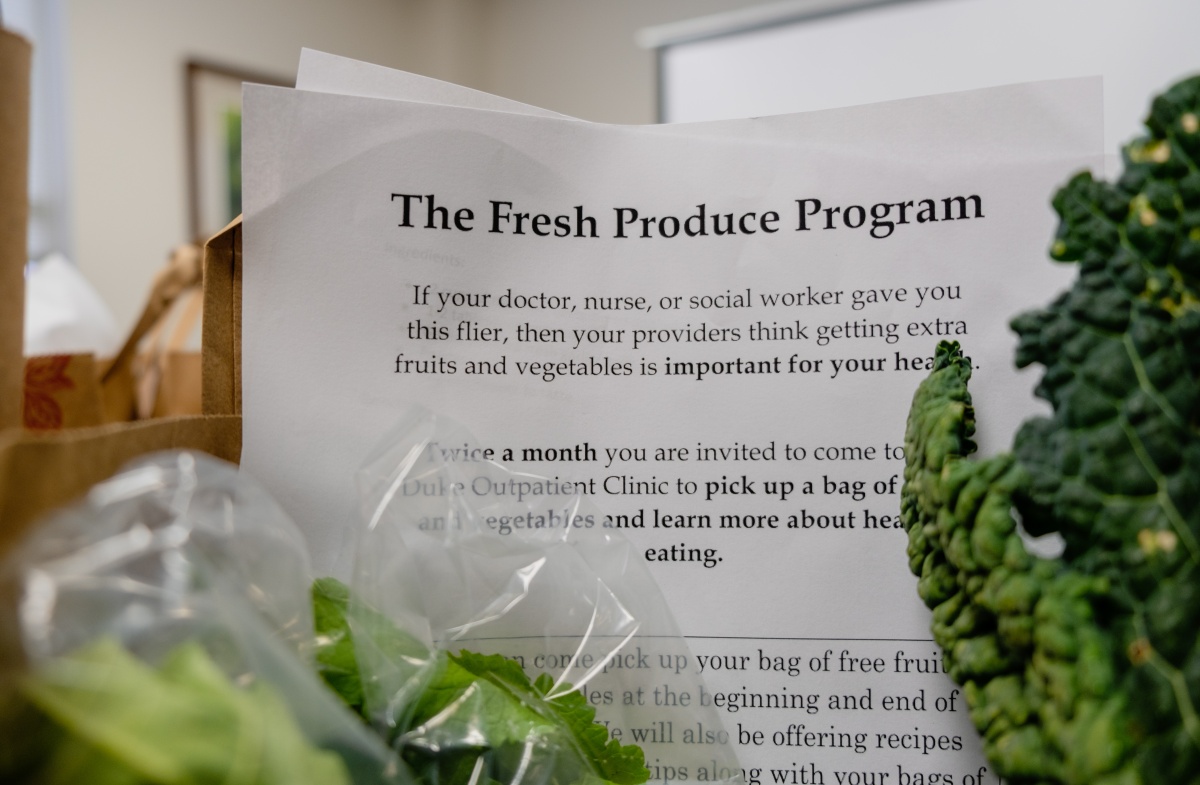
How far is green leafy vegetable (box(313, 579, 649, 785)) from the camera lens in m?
0.27

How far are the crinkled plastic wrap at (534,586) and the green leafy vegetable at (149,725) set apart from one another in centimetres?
11

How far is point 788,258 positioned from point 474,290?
142 millimetres

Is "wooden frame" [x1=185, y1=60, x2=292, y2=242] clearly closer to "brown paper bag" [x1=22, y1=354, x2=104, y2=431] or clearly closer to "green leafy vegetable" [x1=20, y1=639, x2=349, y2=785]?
"brown paper bag" [x1=22, y1=354, x2=104, y2=431]

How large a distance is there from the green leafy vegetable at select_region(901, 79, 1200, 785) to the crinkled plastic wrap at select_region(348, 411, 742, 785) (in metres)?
0.12

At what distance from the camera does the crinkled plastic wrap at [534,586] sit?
0.32 meters

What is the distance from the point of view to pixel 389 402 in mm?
368

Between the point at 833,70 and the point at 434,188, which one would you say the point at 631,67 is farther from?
the point at 434,188

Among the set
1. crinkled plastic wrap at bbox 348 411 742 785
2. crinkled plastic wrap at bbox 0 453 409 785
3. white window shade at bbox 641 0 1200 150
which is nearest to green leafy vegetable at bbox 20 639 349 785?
Answer: crinkled plastic wrap at bbox 0 453 409 785

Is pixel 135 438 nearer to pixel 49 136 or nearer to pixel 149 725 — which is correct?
pixel 149 725

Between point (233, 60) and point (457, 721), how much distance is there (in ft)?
9.67

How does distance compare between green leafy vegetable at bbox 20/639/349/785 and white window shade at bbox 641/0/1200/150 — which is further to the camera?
white window shade at bbox 641/0/1200/150

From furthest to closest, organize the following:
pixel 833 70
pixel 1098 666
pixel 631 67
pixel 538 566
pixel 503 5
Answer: pixel 503 5 → pixel 631 67 → pixel 833 70 → pixel 538 566 → pixel 1098 666

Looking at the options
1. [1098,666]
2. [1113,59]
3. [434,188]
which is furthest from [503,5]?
[1098,666]

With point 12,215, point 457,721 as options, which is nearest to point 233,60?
point 12,215
